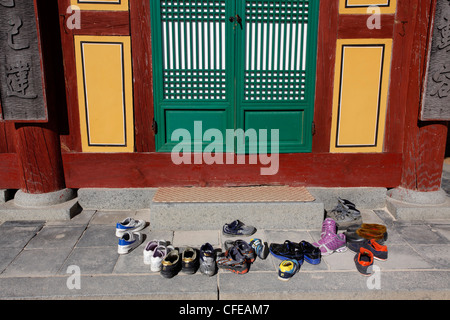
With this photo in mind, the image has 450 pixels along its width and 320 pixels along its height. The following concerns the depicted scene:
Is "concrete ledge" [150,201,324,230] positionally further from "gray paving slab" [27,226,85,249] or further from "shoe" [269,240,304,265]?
"gray paving slab" [27,226,85,249]

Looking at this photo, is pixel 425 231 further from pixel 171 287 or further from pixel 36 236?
pixel 36 236

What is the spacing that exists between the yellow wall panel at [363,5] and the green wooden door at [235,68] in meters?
0.39

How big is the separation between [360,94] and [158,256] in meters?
3.65

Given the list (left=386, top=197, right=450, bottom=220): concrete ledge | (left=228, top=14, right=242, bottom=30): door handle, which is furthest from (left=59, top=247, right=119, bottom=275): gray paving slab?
(left=386, top=197, right=450, bottom=220): concrete ledge

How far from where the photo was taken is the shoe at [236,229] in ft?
14.4

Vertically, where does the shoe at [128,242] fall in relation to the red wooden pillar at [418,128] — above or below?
below

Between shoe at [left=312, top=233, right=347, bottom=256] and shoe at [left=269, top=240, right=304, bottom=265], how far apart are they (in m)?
0.27

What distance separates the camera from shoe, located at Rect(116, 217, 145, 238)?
4.37m

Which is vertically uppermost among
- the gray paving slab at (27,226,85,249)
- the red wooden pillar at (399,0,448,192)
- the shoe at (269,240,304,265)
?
the red wooden pillar at (399,0,448,192)

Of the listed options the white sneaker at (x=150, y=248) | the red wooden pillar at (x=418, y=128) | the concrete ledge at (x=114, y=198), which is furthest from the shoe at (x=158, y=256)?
the red wooden pillar at (x=418, y=128)

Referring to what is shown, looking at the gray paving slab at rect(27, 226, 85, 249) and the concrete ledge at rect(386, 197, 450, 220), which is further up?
the concrete ledge at rect(386, 197, 450, 220)

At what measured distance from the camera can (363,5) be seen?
4750 millimetres

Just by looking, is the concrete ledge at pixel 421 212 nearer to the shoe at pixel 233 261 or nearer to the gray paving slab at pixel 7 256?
the shoe at pixel 233 261
